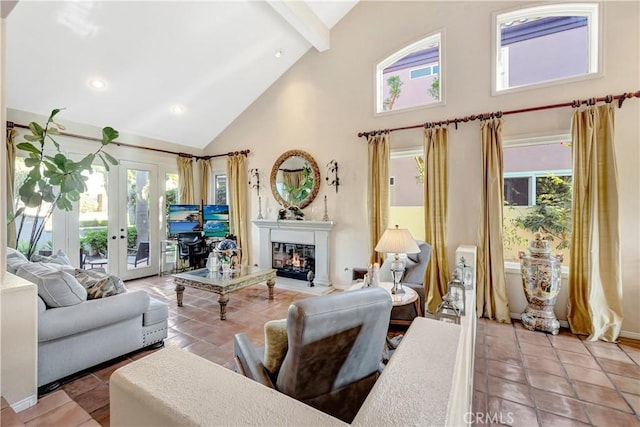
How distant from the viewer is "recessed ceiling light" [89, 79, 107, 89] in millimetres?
4234

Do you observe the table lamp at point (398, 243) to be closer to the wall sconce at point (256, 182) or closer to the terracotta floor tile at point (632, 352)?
the terracotta floor tile at point (632, 352)

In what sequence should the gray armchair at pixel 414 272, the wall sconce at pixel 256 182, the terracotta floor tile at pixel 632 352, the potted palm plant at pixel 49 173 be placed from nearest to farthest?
the terracotta floor tile at pixel 632 352
the potted palm plant at pixel 49 173
the gray armchair at pixel 414 272
the wall sconce at pixel 256 182

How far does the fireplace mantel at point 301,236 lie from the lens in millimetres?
5016

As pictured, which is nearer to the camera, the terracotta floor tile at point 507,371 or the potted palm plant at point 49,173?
the terracotta floor tile at point 507,371

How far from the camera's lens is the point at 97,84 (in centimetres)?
429

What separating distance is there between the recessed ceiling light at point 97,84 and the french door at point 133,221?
145 centimetres

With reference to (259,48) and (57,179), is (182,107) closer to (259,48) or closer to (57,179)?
(259,48)

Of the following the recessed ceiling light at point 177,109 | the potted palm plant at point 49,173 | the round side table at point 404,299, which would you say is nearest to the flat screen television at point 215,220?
the recessed ceiling light at point 177,109

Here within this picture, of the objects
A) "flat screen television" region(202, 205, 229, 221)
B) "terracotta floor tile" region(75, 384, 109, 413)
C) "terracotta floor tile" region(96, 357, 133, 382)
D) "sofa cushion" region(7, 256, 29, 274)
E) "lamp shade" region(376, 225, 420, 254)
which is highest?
"flat screen television" region(202, 205, 229, 221)

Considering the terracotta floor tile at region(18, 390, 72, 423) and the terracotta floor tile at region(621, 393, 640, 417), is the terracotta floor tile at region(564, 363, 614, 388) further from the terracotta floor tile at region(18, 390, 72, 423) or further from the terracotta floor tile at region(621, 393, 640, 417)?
the terracotta floor tile at region(18, 390, 72, 423)

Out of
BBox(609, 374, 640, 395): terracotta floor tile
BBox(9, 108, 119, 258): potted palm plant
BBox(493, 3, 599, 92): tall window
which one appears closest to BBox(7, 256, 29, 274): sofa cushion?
BBox(9, 108, 119, 258): potted palm plant

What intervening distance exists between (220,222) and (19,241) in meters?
3.03

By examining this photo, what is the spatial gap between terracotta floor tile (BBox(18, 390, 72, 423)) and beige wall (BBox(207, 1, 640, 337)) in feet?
11.8

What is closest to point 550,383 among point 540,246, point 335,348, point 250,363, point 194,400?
point 540,246
